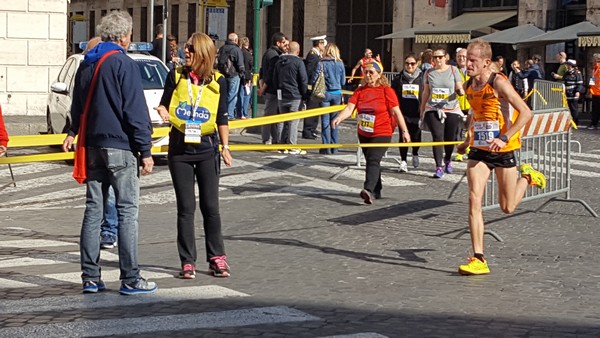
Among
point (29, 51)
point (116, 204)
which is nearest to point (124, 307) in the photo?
point (116, 204)

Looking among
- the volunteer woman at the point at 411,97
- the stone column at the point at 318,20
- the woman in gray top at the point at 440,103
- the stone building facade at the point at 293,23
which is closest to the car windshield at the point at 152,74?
the volunteer woman at the point at 411,97

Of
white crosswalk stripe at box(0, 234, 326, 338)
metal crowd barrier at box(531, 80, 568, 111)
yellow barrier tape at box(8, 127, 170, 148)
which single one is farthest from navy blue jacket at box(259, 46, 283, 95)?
white crosswalk stripe at box(0, 234, 326, 338)

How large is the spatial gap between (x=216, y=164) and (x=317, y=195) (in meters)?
5.61

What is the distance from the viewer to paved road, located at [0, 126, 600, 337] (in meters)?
7.60

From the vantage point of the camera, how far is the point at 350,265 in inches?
393

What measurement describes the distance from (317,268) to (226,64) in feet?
52.4

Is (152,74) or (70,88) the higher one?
(152,74)

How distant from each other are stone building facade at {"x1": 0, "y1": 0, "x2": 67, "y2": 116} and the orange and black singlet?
56.0 ft

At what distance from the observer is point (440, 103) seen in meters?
17.1

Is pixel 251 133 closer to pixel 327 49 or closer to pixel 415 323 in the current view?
pixel 327 49

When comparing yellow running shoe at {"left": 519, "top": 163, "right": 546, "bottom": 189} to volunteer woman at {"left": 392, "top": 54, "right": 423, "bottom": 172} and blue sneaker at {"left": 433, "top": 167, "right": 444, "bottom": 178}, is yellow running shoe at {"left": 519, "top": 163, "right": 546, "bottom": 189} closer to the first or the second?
blue sneaker at {"left": 433, "top": 167, "right": 444, "bottom": 178}

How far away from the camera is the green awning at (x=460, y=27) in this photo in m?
39.5

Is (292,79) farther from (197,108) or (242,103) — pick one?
(197,108)

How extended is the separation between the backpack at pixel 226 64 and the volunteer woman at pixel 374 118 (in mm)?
11030
